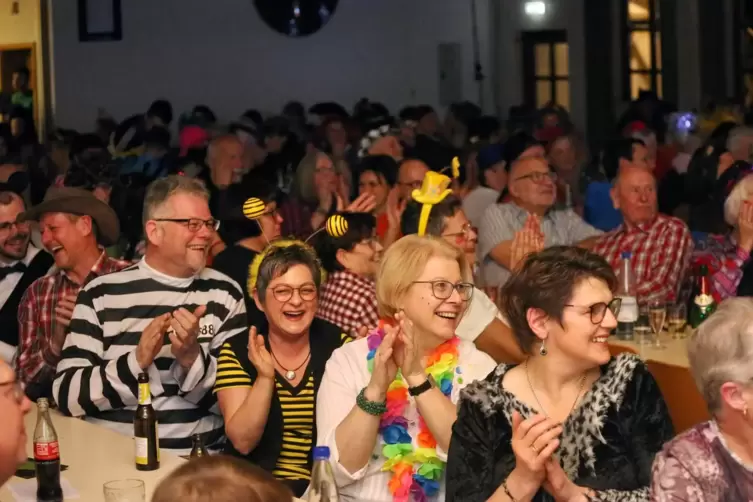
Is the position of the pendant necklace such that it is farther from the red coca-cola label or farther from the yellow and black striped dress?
the red coca-cola label

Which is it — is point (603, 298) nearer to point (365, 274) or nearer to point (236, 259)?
point (365, 274)

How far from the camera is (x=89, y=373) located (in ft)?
13.9

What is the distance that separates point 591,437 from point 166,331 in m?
1.47

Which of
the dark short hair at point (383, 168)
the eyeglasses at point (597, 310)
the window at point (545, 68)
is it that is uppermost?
the window at point (545, 68)

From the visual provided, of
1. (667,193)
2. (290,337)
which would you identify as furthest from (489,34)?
(290,337)

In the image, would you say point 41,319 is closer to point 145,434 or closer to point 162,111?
point 145,434

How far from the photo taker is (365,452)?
3490mm

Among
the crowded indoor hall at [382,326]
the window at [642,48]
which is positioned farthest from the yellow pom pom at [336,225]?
the window at [642,48]

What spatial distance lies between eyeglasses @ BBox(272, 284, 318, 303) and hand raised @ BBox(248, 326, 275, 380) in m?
0.13

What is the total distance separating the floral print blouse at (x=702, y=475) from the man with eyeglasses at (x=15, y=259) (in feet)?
11.1

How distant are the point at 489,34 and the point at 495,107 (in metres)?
0.84

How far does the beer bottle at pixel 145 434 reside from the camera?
3604mm

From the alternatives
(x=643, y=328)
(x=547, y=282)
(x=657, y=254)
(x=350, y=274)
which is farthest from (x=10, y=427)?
(x=657, y=254)

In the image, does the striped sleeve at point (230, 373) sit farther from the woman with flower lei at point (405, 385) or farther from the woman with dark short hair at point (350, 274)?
the woman with dark short hair at point (350, 274)
